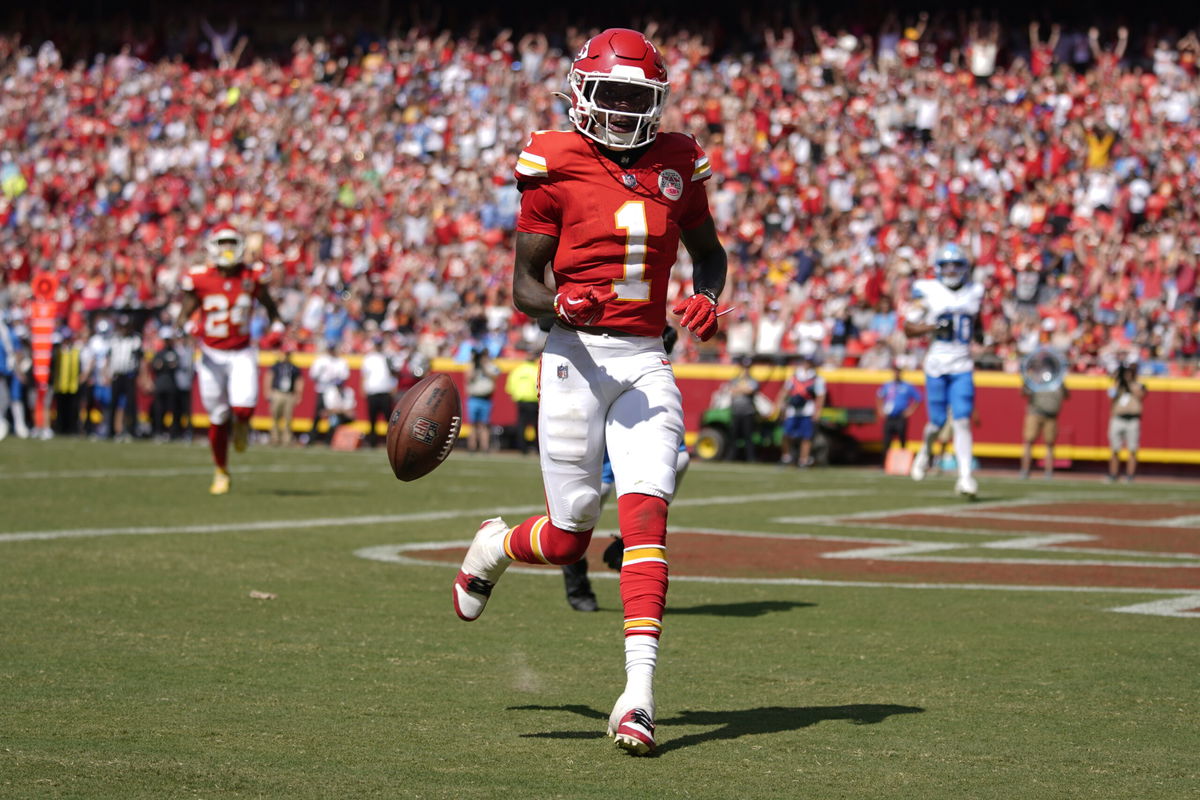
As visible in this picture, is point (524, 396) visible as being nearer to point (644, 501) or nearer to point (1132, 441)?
point (1132, 441)

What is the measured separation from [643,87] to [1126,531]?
771 cm

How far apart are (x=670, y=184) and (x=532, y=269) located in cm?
53

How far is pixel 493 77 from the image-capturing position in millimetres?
31906

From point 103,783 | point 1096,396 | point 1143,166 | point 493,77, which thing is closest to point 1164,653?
point 103,783

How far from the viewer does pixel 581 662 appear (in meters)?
6.30

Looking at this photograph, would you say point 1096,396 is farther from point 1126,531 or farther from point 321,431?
point 321,431

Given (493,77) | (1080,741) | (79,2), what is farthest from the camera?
(79,2)

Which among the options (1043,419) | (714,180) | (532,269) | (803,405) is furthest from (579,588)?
(714,180)

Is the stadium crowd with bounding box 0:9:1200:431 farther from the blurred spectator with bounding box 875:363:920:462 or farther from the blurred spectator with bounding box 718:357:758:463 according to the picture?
the blurred spectator with bounding box 875:363:920:462

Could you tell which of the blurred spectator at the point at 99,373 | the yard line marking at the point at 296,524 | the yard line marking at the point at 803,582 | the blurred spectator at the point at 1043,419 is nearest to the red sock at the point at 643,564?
the yard line marking at the point at 803,582

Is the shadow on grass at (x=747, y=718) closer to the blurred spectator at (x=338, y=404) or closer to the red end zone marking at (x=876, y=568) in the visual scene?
the red end zone marking at (x=876, y=568)

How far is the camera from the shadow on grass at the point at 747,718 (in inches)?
197

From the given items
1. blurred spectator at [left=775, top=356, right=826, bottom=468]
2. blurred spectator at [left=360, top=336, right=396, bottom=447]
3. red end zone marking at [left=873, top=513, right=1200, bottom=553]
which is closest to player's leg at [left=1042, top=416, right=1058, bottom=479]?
blurred spectator at [left=775, top=356, right=826, bottom=468]

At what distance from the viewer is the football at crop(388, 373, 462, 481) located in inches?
221
